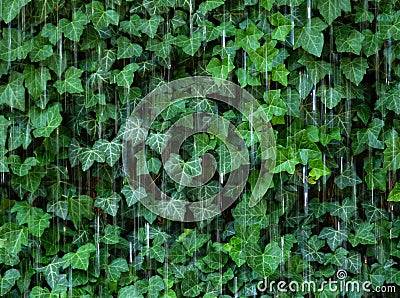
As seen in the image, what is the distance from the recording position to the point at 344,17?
2.69 meters

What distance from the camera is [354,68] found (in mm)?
2650

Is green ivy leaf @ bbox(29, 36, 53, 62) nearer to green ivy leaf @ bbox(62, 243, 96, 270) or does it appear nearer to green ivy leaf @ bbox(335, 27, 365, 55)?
green ivy leaf @ bbox(62, 243, 96, 270)

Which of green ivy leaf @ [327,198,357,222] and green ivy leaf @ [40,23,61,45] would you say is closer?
green ivy leaf @ [40,23,61,45]

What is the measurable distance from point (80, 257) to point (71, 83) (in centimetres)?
70

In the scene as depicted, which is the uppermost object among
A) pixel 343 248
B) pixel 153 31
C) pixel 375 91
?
pixel 153 31

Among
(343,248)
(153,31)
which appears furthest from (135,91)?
(343,248)

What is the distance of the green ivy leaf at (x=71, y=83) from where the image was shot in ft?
8.52

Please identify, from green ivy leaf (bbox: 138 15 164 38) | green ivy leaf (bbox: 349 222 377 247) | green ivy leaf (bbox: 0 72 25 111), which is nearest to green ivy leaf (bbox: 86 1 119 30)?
green ivy leaf (bbox: 138 15 164 38)

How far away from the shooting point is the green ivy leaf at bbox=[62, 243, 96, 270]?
8.55ft

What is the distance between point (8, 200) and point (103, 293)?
1.81 ft

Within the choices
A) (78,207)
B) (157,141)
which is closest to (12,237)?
(78,207)

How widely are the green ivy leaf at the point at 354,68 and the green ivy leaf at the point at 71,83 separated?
1.08m

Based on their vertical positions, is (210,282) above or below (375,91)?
below

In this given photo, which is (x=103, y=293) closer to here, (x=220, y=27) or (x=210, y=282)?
(x=210, y=282)
